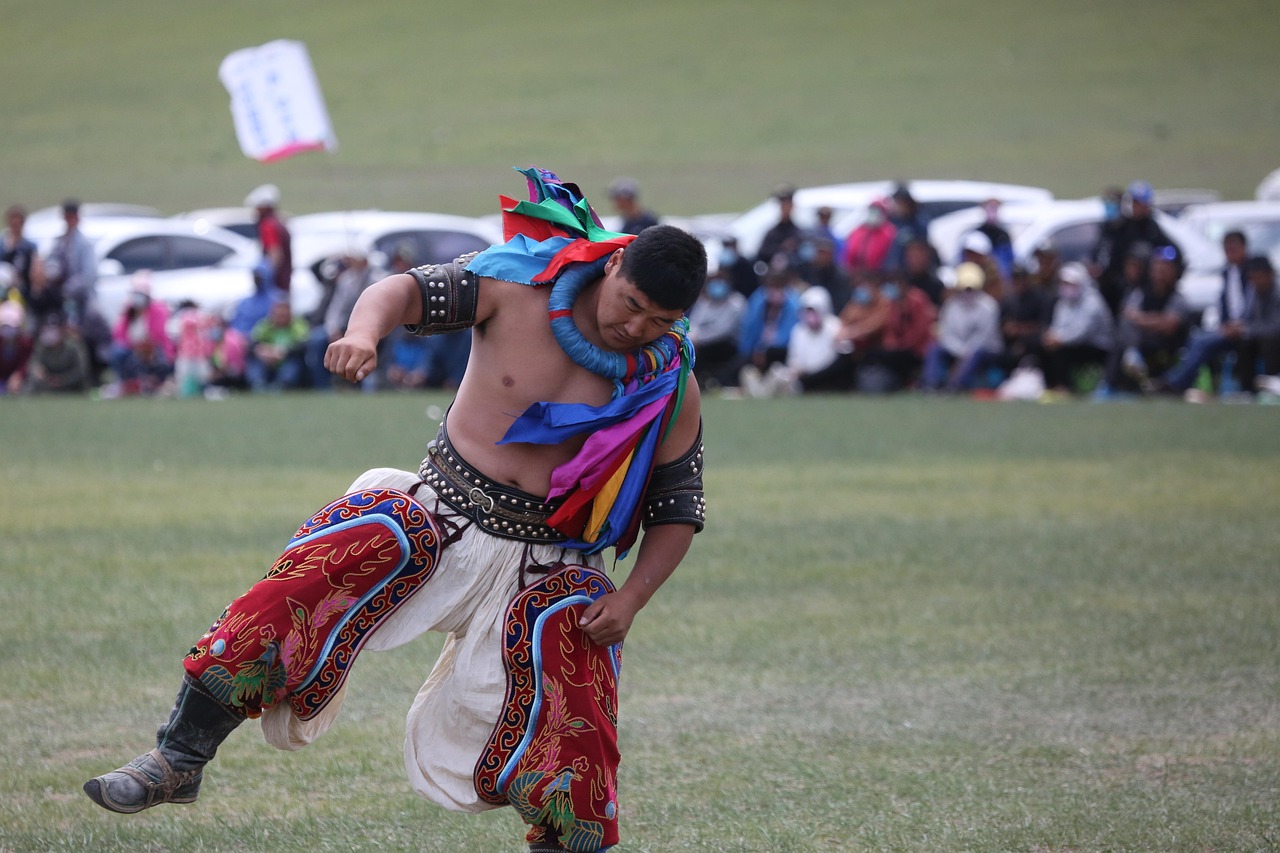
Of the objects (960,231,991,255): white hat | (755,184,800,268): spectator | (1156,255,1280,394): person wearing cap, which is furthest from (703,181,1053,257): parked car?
(1156,255,1280,394): person wearing cap

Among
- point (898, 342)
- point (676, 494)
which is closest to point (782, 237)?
point (898, 342)

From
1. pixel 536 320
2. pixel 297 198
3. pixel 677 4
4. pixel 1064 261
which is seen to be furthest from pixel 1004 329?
pixel 677 4

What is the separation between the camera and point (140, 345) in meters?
17.5

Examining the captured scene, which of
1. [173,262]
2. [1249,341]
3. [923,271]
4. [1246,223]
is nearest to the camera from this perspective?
[1249,341]

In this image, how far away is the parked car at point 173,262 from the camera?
64.3ft

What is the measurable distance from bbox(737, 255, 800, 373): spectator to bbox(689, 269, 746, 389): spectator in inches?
4.7

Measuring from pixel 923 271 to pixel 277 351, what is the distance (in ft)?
20.9

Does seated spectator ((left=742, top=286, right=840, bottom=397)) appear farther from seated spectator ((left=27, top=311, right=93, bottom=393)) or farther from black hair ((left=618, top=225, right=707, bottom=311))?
black hair ((left=618, top=225, right=707, bottom=311))

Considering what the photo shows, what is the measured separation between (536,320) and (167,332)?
14721 mm

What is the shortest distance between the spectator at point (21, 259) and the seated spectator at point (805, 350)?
23.8ft

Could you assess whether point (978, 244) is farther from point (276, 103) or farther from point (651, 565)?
point (651, 565)

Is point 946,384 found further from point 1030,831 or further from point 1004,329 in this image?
point 1030,831

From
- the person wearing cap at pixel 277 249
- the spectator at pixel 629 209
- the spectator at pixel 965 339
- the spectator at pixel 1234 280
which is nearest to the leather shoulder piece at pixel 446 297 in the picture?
the spectator at pixel 629 209

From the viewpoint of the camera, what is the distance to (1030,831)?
4258 mm
